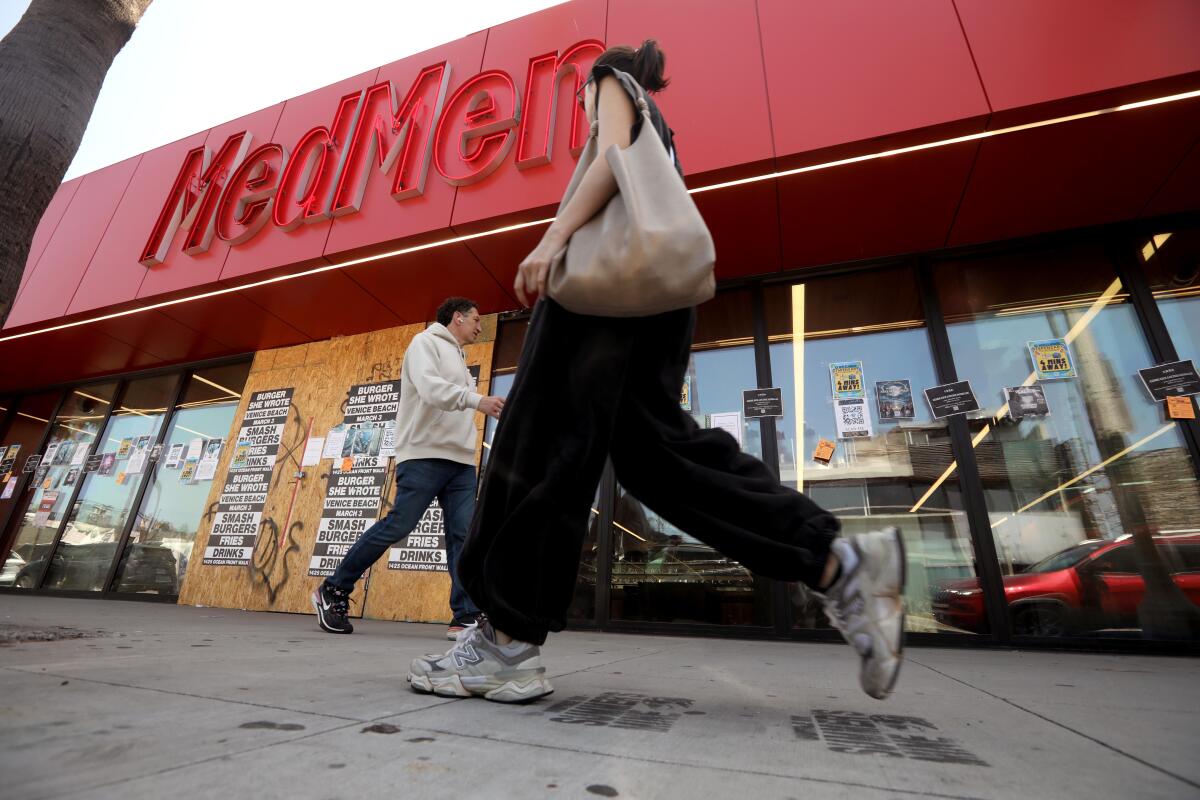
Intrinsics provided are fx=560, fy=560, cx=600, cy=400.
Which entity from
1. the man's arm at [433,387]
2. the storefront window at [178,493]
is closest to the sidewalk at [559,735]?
the man's arm at [433,387]

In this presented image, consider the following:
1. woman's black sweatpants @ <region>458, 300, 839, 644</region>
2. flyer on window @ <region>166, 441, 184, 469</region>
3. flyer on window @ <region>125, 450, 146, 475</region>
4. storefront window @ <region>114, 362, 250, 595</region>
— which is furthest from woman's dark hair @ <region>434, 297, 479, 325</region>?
flyer on window @ <region>125, 450, 146, 475</region>

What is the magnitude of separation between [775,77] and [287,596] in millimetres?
5293

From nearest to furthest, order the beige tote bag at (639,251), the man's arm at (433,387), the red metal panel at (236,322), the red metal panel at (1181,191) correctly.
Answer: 1. the beige tote bag at (639,251)
2. the man's arm at (433,387)
3. the red metal panel at (1181,191)
4. the red metal panel at (236,322)

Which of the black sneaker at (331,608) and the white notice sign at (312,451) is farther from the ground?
the white notice sign at (312,451)

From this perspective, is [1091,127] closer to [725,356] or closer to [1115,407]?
[1115,407]

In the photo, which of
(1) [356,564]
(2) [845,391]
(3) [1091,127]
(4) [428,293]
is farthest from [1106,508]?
(4) [428,293]

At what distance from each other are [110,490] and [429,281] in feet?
15.3

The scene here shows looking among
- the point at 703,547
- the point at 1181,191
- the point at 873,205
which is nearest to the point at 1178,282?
the point at 1181,191

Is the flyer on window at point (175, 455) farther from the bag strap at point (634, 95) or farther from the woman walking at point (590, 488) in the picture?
the bag strap at point (634, 95)

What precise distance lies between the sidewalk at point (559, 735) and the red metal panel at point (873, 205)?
2669mm

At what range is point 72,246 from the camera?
560 cm

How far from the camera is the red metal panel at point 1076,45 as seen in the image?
107 inches

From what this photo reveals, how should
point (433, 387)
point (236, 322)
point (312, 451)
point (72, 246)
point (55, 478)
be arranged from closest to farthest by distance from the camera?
point (433, 387), point (312, 451), point (236, 322), point (72, 246), point (55, 478)

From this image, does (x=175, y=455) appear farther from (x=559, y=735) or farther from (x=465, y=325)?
(x=559, y=735)
